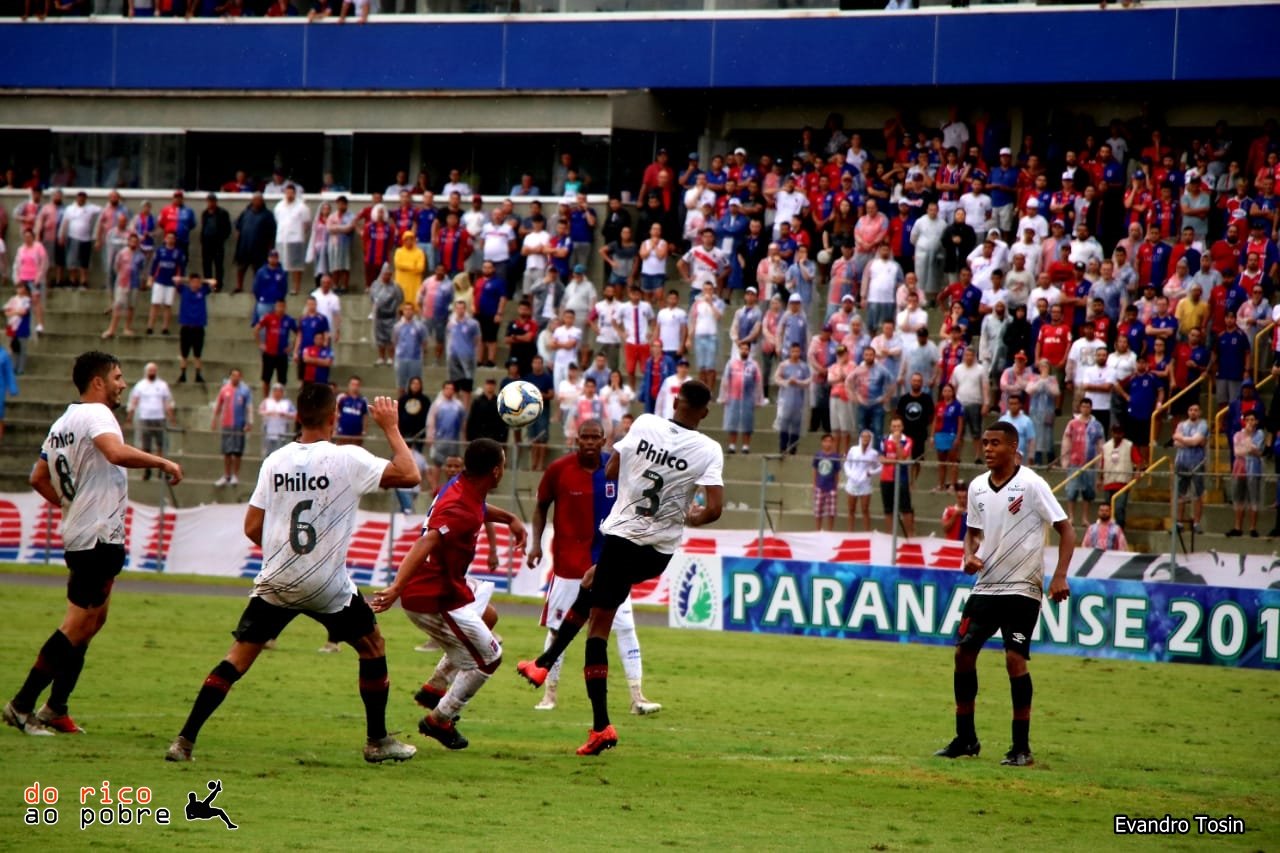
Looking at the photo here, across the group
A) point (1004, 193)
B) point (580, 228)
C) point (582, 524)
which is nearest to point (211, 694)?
point (582, 524)

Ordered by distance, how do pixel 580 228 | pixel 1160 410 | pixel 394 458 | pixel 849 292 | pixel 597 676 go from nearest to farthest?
pixel 394 458
pixel 597 676
pixel 1160 410
pixel 849 292
pixel 580 228

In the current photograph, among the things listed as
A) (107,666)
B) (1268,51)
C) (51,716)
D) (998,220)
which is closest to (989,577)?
(51,716)

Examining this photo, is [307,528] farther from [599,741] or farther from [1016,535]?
[1016,535]

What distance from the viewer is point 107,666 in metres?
17.5

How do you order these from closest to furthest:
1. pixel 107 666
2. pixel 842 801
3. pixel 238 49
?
1. pixel 842 801
2. pixel 107 666
3. pixel 238 49

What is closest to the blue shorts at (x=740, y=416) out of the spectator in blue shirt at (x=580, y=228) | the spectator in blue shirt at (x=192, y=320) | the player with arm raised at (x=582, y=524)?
the spectator in blue shirt at (x=580, y=228)

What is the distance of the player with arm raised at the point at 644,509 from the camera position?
12164mm

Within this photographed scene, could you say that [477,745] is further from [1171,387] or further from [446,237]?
[446,237]

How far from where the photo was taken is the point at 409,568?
11.6 m

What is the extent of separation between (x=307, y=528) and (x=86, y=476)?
2.22 metres

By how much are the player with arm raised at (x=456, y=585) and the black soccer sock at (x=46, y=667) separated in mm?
2312

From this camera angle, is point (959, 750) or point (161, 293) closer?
point (959, 750)

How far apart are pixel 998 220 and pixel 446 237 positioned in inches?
423

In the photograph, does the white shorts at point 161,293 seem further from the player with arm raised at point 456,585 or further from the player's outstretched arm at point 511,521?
the player with arm raised at point 456,585
